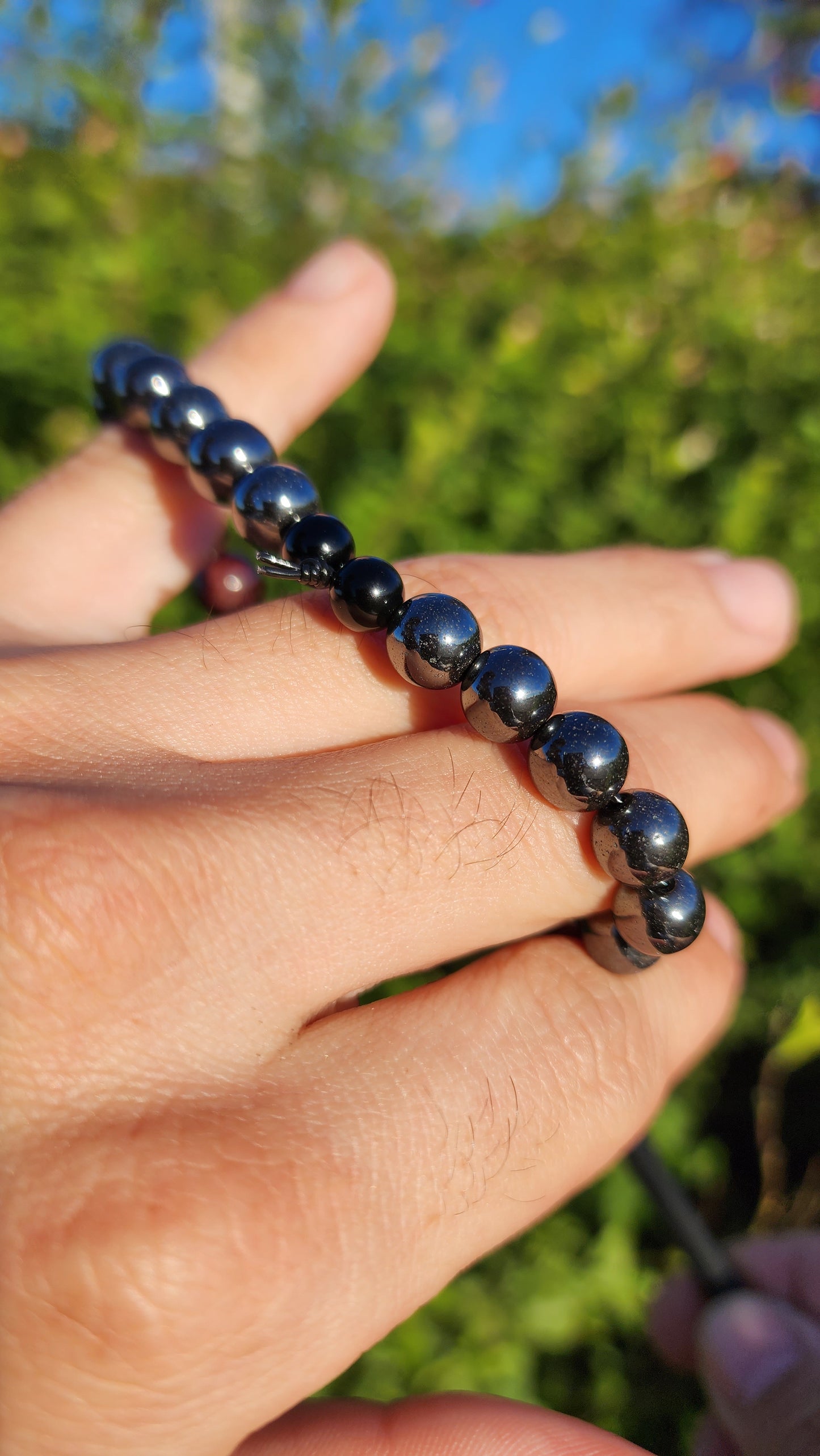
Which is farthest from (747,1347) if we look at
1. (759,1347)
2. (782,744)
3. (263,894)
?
(782,744)

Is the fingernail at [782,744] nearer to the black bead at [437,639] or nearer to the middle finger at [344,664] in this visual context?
the middle finger at [344,664]

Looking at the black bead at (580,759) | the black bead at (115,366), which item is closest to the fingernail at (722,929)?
the black bead at (580,759)

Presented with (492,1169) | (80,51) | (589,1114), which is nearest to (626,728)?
(589,1114)

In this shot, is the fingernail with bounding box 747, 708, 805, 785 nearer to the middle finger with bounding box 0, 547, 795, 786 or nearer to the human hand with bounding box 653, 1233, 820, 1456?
the middle finger with bounding box 0, 547, 795, 786

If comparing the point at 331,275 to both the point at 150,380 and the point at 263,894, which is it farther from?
the point at 263,894

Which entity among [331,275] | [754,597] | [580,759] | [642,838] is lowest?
[642,838]

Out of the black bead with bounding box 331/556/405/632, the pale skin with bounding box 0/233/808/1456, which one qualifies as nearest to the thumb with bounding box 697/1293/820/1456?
the pale skin with bounding box 0/233/808/1456
